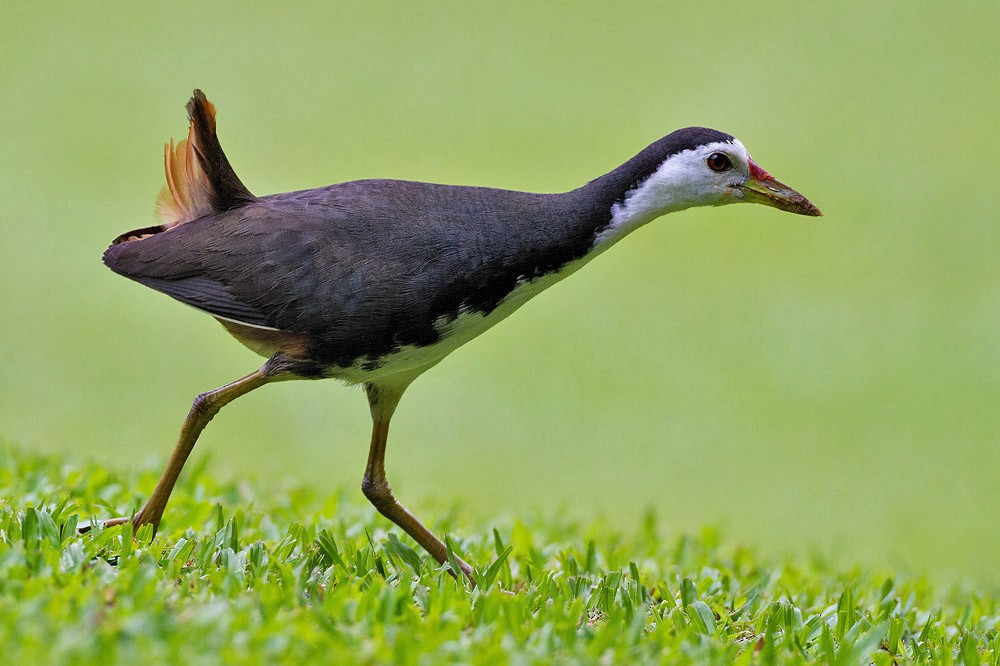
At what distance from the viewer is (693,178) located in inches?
195

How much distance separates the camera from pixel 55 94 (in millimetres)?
13305

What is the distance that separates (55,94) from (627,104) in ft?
20.4

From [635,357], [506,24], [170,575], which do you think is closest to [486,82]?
[506,24]

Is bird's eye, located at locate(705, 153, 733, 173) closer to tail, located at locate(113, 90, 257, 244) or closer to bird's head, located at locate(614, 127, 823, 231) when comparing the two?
bird's head, located at locate(614, 127, 823, 231)

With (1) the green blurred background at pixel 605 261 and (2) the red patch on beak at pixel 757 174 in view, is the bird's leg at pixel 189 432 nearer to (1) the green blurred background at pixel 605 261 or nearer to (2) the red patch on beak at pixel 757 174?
(2) the red patch on beak at pixel 757 174

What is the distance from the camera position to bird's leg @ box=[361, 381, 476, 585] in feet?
17.1

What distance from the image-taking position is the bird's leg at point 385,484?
17.1 ft

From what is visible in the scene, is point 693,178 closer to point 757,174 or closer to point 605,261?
point 757,174

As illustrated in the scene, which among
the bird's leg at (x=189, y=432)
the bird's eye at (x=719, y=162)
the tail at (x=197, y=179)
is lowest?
the bird's leg at (x=189, y=432)

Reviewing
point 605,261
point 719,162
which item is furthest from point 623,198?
point 605,261

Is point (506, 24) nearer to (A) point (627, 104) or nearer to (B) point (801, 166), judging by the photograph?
(A) point (627, 104)

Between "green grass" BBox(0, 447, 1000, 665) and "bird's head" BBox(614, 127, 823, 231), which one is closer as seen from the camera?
"green grass" BBox(0, 447, 1000, 665)

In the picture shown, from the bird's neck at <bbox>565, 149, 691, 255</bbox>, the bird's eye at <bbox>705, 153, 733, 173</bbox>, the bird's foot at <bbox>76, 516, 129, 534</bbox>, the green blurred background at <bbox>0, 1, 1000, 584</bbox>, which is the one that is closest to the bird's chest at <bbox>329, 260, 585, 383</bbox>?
the bird's neck at <bbox>565, 149, 691, 255</bbox>

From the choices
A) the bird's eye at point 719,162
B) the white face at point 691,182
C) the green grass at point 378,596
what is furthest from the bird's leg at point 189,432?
the bird's eye at point 719,162
